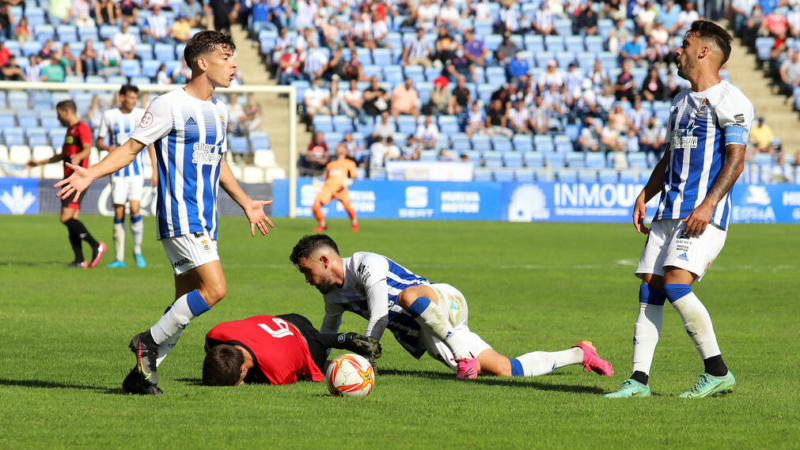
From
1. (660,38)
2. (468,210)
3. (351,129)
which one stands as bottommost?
(468,210)

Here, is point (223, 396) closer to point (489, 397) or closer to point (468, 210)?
point (489, 397)

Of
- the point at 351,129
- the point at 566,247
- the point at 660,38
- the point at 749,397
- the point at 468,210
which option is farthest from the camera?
the point at 660,38

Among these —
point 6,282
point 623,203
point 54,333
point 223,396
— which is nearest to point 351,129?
point 623,203

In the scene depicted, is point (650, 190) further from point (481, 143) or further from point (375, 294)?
point (481, 143)

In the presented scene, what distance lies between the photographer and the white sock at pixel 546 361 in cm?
650

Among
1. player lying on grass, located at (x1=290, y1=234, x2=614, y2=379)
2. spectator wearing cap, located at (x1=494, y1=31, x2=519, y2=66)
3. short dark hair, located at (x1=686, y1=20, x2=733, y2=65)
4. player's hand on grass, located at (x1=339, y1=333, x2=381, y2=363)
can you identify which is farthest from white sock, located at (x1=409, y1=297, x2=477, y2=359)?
spectator wearing cap, located at (x1=494, y1=31, x2=519, y2=66)

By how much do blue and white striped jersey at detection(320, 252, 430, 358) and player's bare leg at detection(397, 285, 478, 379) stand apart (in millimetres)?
126

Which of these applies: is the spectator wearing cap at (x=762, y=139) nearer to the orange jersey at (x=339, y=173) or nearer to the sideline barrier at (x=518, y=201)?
the sideline barrier at (x=518, y=201)

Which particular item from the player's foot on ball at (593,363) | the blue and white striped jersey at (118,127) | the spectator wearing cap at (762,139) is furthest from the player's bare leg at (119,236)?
the spectator wearing cap at (762,139)

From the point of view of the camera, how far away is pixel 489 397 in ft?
18.6

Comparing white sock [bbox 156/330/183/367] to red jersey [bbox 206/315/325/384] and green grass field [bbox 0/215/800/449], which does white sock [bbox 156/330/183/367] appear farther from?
red jersey [bbox 206/315/325/384]

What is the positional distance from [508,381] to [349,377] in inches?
44.8

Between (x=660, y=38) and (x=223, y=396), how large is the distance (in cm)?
2866

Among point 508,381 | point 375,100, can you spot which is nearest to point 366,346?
point 508,381
